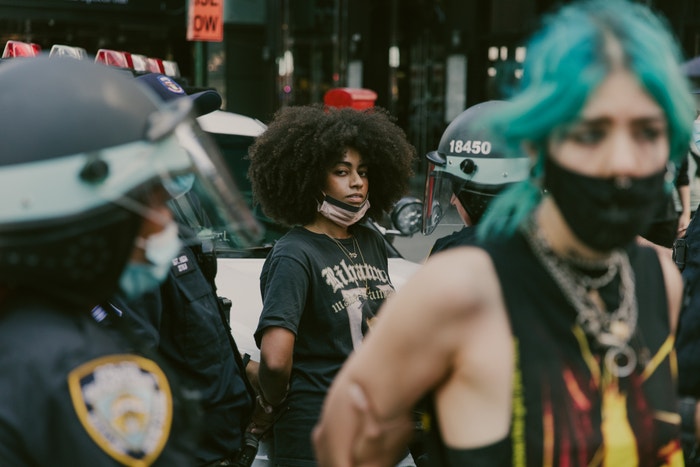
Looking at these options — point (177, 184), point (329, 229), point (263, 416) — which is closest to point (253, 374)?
point (263, 416)

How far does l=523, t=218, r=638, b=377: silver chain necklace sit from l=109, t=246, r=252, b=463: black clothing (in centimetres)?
203

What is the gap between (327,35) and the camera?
20469 millimetres

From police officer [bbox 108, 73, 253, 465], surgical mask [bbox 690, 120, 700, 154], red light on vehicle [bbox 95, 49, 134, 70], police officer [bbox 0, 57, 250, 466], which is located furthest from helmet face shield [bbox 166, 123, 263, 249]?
red light on vehicle [bbox 95, 49, 134, 70]

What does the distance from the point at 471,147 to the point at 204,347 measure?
1.33m

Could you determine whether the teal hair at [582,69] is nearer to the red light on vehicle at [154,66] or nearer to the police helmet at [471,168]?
the police helmet at [471,168]

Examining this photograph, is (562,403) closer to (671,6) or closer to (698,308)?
(698,308)

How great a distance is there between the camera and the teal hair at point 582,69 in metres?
2.00

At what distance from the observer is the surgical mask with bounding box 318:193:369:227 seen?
15.8ft

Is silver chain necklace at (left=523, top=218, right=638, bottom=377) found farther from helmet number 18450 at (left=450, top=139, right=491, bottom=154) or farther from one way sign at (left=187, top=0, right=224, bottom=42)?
one way sign at (left=187, top=0, right=224, bottom=42)

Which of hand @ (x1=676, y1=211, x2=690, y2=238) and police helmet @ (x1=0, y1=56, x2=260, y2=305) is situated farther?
hand @ (x1=676, y1=211, x2=690, y2=238)

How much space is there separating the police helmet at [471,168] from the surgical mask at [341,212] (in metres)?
0.36

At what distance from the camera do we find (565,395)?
79.4 inches

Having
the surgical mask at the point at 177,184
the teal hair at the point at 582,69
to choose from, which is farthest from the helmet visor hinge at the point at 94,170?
the teal hair at the point at 582,69

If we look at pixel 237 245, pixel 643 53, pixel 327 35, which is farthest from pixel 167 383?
pixel 327 35
